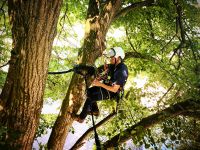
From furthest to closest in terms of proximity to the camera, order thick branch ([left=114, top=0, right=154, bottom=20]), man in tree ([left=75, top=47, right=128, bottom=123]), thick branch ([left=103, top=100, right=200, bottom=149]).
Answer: thick branch ([left=114, top=0, right=154, bottom=20]), thick branch ([left=103, top=100, right=200, bottom=149]), man in tree ([left=75, top=47, right=128, bottom=123])

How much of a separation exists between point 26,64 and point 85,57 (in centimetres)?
228

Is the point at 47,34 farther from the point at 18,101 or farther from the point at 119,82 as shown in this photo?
the point at 119,82

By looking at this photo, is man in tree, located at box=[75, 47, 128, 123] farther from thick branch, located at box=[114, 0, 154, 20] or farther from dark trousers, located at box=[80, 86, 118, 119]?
thick branch, located at box=[114, 0, 154, 20]

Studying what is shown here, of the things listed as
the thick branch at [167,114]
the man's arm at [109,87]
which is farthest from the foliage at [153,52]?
the man's arm at [109,87]

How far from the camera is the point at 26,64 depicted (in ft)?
10.3

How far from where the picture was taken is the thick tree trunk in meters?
3.06

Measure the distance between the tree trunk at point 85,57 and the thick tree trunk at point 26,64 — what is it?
1.79m

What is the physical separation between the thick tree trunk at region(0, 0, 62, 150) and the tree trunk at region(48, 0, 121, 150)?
1.79 metres

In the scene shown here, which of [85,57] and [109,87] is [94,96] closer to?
[109,87]

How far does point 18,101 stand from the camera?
3227 mm

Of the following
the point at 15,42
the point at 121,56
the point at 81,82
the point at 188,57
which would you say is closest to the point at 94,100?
the point at 81,82

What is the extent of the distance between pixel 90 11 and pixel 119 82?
1802 mm

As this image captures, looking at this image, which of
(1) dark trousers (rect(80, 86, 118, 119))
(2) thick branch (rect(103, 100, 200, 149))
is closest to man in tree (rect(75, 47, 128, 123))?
(1) dark trousers (rect(80, 86, 118, 119))

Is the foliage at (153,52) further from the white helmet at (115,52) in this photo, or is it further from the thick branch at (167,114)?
the white helmet at (115,52)
